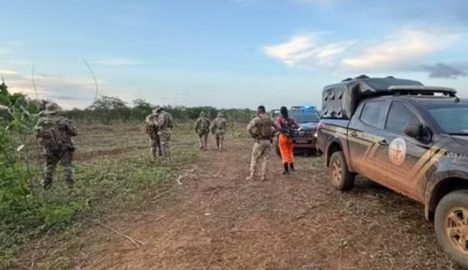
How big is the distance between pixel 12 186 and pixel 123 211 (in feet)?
6.14

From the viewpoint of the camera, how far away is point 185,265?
595 centimetres

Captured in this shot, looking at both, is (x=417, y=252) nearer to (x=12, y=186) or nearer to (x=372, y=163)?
(x=372, y=163)

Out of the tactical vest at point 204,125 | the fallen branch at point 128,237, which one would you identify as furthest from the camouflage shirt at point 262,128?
the tactical vest at point 204,125

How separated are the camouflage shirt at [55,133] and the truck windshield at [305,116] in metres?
9.60

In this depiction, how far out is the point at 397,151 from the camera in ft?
22.1

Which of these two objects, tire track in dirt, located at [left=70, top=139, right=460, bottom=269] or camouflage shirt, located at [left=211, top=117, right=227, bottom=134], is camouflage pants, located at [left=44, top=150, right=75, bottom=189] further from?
camouflage shirt, located at [left=211, top=117, right=227, bottom=134]

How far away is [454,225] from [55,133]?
25.5 feet

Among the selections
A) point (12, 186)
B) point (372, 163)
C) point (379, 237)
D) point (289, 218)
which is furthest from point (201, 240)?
point (12, 186)

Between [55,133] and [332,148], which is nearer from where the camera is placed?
[332,148]

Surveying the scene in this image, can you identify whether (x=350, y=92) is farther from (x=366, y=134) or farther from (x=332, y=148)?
(x=366, y=134)

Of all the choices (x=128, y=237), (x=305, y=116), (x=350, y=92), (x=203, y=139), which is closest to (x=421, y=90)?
(x=350, y=92)

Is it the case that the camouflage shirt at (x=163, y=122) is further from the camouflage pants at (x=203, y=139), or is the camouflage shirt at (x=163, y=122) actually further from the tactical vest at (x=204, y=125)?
the camouflage pants at (x=203, y=139)

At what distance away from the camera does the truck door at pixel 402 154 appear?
20.3ft

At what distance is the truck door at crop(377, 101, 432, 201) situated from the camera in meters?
6.18
